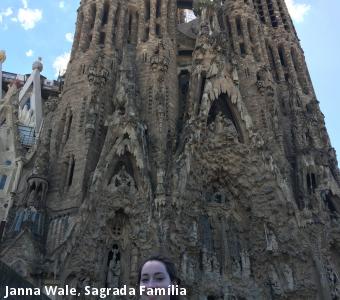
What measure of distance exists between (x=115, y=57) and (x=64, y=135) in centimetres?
547

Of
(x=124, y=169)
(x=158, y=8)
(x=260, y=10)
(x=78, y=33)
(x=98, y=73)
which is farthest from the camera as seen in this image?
(x=260, y=10)

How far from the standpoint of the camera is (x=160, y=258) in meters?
3.25

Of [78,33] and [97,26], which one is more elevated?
[78,33]

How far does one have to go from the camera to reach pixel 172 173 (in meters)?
16.5

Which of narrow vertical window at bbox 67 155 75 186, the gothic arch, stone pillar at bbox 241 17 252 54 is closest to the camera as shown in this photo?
the gothic arch

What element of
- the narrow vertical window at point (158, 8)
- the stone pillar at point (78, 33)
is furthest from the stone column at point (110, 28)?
the narrow vertical window at point (158, 8)

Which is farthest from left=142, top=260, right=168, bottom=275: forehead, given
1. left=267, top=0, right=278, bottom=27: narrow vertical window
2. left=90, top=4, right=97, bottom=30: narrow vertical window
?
left=267, top=0, right=278, bottom=27: narrow vertical window

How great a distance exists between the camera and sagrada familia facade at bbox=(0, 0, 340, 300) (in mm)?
14719

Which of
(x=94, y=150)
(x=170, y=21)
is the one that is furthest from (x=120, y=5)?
(x=94, y=150)

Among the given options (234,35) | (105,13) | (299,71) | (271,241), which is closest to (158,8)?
(105,13)

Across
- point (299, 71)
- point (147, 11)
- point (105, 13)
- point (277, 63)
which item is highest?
point (147, 11)

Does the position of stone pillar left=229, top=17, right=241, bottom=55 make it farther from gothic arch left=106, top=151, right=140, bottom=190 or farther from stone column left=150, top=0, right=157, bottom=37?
gothic arch left=106, top=151, right=140, bottom=190

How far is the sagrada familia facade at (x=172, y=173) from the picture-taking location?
14.7 meters

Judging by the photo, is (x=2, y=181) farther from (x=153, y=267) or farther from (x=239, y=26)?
(x=153, y=267)
